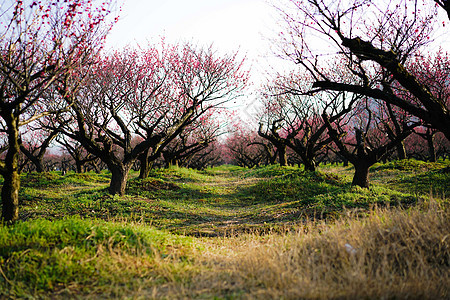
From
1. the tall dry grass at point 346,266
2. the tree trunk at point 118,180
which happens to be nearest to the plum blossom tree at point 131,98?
the tree trunk at point 118,180

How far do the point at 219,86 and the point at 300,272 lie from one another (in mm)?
14100

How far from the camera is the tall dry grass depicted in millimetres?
3490

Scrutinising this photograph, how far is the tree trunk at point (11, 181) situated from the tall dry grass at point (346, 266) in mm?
4163

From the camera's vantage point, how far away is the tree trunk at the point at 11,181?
6363 millimetres

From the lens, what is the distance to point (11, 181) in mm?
6484

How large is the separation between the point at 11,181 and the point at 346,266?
656cm

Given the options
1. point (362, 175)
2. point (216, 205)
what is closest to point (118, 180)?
point (216, 205)

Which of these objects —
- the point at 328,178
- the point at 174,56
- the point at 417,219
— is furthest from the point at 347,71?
the point at 417,219

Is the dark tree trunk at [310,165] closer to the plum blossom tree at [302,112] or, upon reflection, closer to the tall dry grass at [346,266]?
the plum blossom tree at [302,112]

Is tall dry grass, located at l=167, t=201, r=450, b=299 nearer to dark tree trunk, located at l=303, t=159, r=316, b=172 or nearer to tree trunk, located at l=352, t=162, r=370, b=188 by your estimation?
tree trunk, located at l=352, t=162, r=370, b=188

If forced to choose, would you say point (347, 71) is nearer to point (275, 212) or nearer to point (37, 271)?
point (275, 212)

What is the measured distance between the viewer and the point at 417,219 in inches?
191

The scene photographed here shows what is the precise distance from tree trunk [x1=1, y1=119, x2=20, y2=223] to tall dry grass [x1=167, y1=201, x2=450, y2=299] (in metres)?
4.16

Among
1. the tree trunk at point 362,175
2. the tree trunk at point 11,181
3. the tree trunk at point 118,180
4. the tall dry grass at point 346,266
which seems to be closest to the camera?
the tall dry grass at point 346,266
